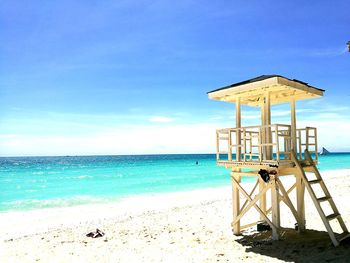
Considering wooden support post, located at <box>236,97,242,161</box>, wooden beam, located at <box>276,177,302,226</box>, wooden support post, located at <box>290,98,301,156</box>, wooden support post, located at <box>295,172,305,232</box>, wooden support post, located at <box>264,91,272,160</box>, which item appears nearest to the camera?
wooden beam, located at <box>276,177,302,226</box>

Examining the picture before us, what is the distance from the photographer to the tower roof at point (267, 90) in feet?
29.5

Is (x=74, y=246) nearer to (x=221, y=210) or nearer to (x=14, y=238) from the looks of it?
(x=14, y=238)

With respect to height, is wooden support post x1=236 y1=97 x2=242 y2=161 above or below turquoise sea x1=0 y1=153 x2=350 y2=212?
above

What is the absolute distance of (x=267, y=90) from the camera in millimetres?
9719

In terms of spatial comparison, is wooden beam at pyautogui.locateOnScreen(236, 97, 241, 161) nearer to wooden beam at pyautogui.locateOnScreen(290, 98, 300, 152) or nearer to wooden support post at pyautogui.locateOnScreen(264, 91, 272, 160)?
wooden support post at pyautogui.locateOnScreen(264, 91, 272, 160)

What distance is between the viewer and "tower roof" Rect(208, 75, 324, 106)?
9000mm

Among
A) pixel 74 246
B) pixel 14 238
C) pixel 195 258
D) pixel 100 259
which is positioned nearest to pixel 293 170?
pixel 195 258

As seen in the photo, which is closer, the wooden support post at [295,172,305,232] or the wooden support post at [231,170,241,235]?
the wooden support post at [295,172,305,232]

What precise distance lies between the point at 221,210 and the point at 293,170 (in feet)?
21.8

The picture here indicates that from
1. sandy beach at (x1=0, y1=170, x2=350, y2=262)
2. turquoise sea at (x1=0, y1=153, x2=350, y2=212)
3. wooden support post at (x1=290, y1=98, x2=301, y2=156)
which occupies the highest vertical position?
wooden support post at (x1=290, y1=98, x2=301, y2=156)

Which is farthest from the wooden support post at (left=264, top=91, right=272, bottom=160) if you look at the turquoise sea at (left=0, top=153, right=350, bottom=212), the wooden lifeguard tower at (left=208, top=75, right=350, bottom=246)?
the turquoise sea at (left=0, top=153, right=350, bottom=212)

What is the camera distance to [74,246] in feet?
34.1

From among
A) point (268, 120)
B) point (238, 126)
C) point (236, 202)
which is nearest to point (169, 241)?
point (236, 202)

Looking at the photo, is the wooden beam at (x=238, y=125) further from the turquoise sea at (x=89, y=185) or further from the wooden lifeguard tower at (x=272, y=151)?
the turquoise sea at (x=89, y=185)
